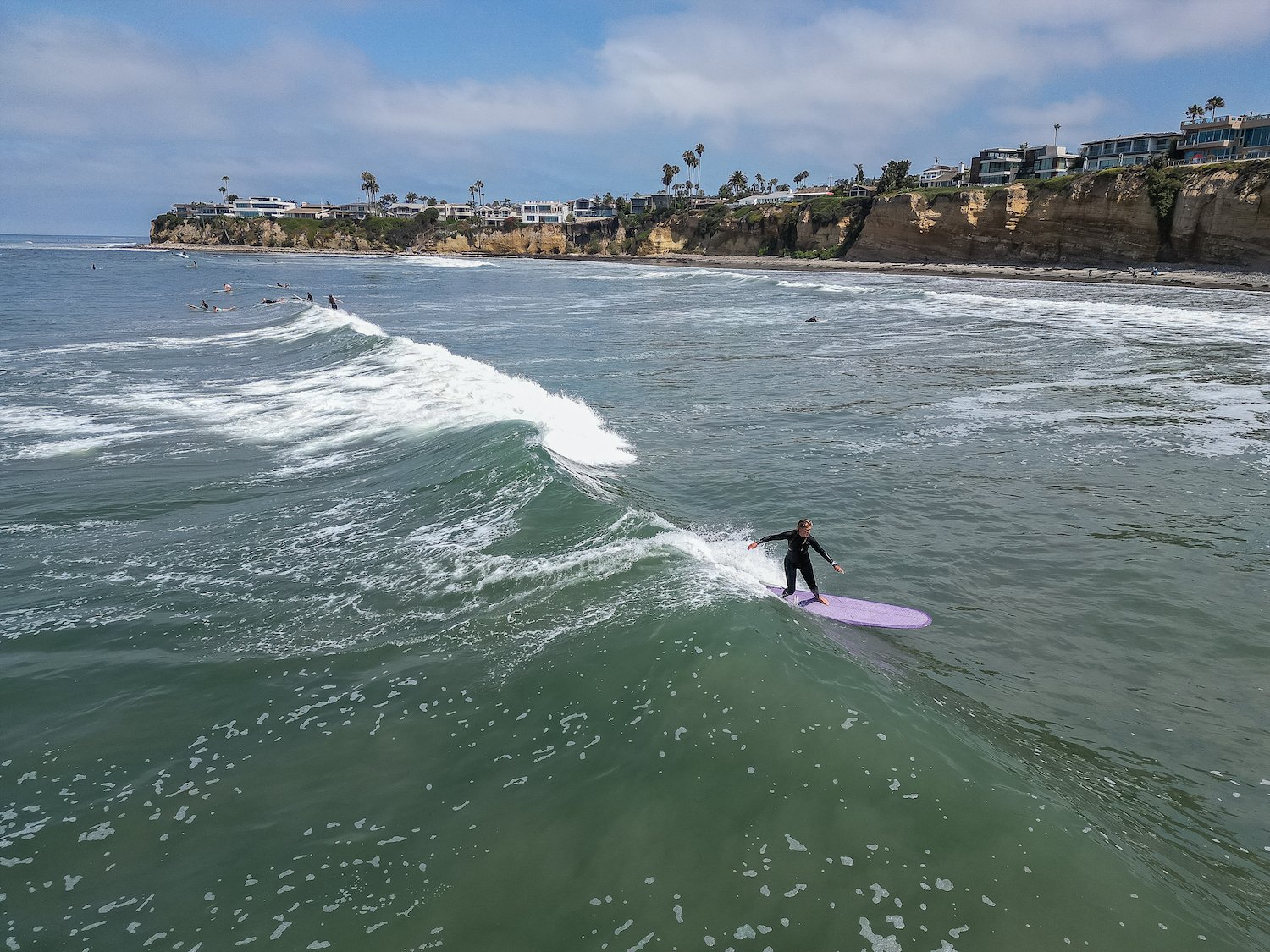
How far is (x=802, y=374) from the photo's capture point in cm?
2712

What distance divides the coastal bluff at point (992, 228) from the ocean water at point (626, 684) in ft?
191

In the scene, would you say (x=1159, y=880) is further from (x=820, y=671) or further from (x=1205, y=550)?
(x=1205, y=550)

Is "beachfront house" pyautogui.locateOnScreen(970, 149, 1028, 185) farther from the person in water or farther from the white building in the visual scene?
the person in water

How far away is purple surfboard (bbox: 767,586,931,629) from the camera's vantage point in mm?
9578

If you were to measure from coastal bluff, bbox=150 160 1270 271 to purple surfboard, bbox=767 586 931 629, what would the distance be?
71.5m

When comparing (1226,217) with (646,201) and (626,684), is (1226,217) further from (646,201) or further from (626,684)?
(646,201)

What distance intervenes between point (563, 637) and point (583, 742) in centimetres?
180

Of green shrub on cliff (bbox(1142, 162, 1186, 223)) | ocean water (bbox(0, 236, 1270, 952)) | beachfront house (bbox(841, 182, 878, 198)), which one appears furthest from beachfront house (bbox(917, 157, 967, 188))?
ocean water (bbox(0, 236, 1270, 952))

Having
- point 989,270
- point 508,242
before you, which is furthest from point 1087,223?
point 508,242

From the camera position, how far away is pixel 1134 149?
94.2m

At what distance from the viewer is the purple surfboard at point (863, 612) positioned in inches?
377

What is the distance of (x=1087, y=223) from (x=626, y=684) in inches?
3377

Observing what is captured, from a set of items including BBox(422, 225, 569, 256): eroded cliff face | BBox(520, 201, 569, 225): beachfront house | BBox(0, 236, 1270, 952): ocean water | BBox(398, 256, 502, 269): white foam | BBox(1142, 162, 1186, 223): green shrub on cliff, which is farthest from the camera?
BBox(520, 201, 569, 225): beachfront house

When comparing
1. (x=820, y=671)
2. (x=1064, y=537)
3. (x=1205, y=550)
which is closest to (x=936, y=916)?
(x=820, y=671)
